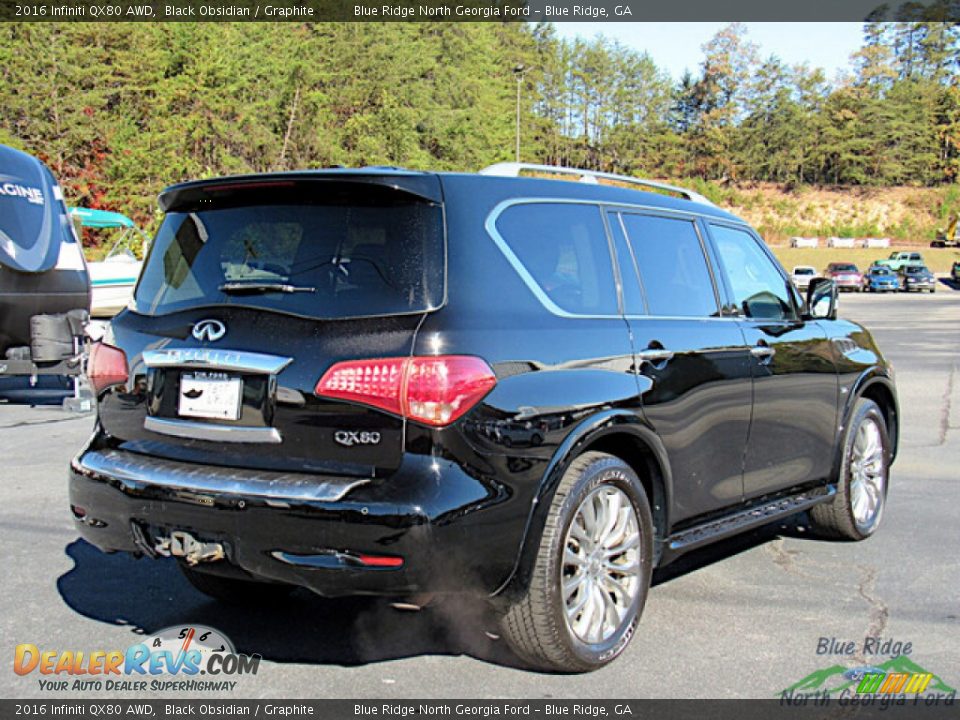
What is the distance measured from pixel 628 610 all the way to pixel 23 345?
968 centimetres

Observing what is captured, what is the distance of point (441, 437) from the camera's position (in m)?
Answer: 3.49

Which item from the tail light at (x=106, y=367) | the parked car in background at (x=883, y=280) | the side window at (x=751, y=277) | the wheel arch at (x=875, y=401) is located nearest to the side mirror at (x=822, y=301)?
the side window at (x=751, y=277)

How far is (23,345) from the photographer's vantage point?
1192 centimetres

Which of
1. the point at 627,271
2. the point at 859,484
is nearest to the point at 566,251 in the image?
the point at 627,271

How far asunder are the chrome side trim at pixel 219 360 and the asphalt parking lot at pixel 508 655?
1.17m

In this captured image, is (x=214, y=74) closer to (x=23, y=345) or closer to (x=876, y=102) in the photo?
(x=23, y=345)

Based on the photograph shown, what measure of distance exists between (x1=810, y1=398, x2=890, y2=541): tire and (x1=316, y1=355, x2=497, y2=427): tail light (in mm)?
3167

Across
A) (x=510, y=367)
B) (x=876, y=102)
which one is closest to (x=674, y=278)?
(x=510, y=367)

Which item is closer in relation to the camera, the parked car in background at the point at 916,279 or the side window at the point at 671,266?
the side window at the point at 671,266

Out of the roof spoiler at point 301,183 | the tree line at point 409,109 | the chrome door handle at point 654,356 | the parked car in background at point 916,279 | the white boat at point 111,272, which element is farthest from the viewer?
the parked car in background at point 916,279

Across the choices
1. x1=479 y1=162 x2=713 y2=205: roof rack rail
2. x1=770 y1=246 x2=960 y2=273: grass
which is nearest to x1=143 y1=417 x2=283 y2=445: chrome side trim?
x1=479 y1=162 x2=713 y2=205: roof rack rail

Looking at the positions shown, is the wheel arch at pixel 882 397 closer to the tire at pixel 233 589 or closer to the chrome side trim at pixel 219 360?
the tire at pixel 233 589

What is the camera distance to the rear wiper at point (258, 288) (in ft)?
12.4

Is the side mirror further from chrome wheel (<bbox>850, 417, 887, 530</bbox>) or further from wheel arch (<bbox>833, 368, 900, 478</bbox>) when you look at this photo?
chrome wheel (<bbox>850, 417, 887, 530</bbox>)
